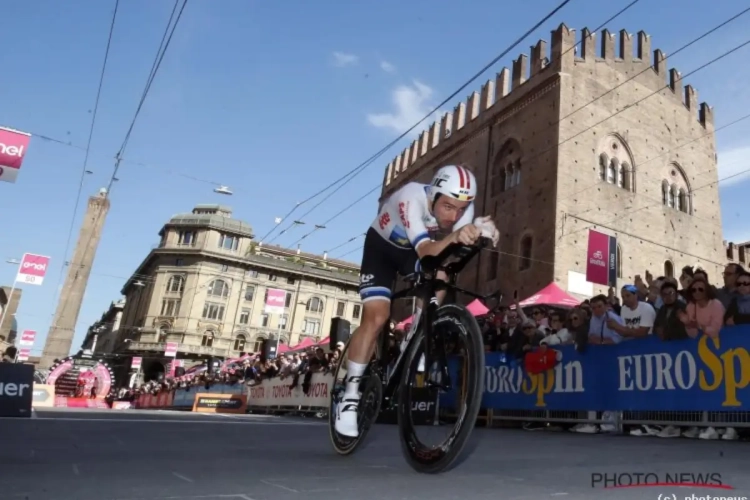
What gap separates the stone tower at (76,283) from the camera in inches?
2323

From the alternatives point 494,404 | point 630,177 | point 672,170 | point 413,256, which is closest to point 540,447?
point 413,256

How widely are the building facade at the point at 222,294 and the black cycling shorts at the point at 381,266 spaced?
64.1 m

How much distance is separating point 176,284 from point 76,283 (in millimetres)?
12825

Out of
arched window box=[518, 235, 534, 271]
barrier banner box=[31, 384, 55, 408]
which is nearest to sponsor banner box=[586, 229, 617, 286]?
arched window box=[518, 235, 534, 271]

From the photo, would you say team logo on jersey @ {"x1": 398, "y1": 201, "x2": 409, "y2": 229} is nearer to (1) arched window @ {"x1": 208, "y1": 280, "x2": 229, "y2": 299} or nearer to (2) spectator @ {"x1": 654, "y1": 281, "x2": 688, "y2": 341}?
(2) spectator @ {"x1": 654, "y1": 281, "x2": 688, "y2": 341}

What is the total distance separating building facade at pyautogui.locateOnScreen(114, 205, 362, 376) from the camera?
68.2 meters

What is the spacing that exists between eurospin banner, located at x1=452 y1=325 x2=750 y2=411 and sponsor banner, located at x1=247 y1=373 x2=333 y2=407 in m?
5.70

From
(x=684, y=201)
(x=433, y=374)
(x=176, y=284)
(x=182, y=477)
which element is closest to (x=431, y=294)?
(x=433, y=374)

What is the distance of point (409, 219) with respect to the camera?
315 centimetres

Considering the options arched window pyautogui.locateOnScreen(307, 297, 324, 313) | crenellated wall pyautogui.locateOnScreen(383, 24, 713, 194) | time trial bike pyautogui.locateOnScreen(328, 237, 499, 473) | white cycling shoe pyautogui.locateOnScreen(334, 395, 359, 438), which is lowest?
white cycling shoe pyautogui.locateOnScreen(334, 395, 359, 438)

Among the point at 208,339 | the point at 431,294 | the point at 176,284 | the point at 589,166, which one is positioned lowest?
the point at 431,294

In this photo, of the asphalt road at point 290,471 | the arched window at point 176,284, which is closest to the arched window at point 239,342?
the arched window at point 176,284

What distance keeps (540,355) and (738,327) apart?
2.90 meters

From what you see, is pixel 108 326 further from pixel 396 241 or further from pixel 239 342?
pixel 396 241
